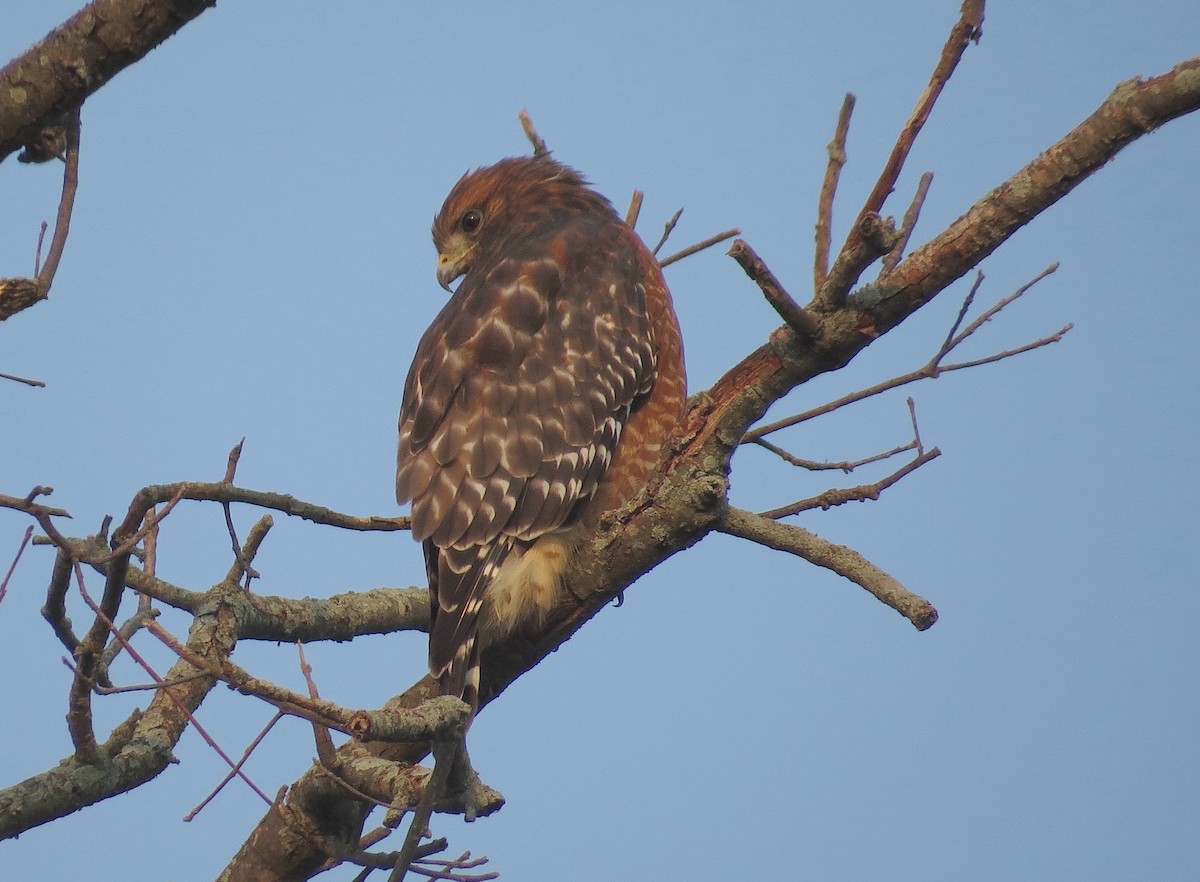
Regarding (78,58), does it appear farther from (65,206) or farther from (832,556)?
(832,556)

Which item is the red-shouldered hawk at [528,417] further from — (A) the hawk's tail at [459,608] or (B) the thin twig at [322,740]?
(B) the thin twig at [322,740]

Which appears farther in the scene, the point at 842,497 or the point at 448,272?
the point at 448,272

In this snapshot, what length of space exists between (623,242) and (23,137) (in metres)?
3.33

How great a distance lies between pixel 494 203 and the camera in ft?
22.6

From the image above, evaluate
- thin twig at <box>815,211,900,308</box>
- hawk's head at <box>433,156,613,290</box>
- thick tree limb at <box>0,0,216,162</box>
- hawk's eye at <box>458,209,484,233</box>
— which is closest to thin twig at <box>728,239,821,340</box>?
thin twig at <box>815,211,900,308</box>

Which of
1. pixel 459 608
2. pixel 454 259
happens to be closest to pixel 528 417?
pixel 459 608

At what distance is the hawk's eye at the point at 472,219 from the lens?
→ 6.91 meters

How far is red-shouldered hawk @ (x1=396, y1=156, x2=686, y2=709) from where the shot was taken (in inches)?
185

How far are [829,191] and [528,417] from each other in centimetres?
193

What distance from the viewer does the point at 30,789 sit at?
3.59m

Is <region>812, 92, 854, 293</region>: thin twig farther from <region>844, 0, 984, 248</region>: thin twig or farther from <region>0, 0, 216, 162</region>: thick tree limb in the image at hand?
<region>0, 0, 216, 162</region>: thick tree limb

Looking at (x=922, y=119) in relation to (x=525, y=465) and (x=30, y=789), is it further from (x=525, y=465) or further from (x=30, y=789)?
(x=30, y=789)

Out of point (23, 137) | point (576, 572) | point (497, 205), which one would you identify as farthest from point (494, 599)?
point (497, 205)

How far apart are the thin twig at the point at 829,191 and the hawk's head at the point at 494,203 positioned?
314cm
